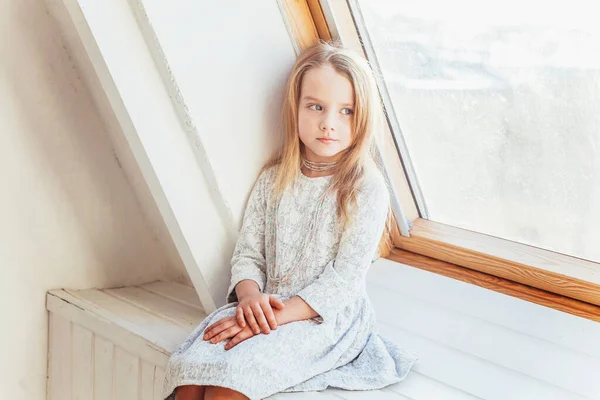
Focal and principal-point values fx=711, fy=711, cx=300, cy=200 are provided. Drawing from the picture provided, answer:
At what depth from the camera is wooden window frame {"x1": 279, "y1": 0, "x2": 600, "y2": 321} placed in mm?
1548

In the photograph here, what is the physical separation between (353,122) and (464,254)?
0.48 metres

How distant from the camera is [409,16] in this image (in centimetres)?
160

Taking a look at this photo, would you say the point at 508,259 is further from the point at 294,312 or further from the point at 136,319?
the point at 136,319

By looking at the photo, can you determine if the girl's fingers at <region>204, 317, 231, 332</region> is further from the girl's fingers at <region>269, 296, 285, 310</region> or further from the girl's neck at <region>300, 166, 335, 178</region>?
the girl's neck at <region>300, 166, 335, 178</region>

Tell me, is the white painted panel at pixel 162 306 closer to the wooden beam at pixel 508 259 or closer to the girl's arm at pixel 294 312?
the girl's arm at pixel 294 312

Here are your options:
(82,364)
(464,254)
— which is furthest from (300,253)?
(82,364)

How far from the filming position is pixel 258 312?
4.25ft

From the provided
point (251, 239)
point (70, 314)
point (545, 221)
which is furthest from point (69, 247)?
point (545, 221)

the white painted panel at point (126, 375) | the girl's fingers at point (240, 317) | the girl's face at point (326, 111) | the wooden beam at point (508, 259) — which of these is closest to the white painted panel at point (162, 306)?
the white painted panel at point (126, 375)

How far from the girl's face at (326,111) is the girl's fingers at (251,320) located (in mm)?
351

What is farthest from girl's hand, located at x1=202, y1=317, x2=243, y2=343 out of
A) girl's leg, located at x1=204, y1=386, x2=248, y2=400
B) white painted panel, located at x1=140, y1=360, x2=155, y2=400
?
white painted panel, located at x1=140, y1=360, x2=155, y2=400

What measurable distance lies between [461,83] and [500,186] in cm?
26

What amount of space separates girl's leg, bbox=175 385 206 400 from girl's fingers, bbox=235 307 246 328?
0.43 feet

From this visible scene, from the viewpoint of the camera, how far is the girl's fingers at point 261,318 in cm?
128
